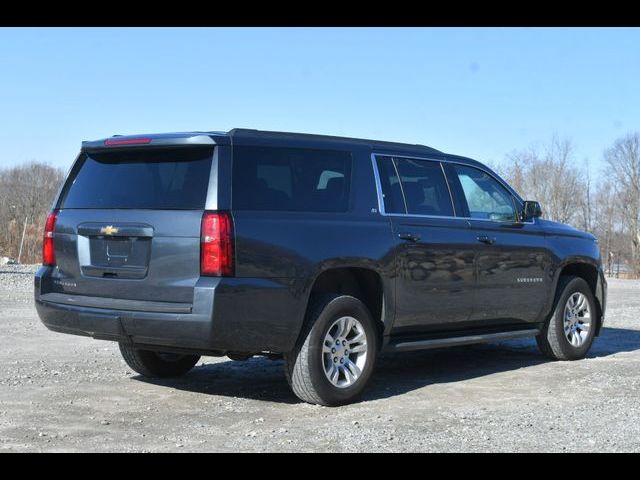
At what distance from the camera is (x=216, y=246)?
19.7 ft

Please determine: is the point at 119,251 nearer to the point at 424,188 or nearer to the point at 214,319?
the point at 214,319

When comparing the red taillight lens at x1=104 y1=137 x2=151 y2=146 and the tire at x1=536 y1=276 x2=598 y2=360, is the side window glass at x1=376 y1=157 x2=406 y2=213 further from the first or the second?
the tire at x1=536 y1=276 x2=598 y2=360

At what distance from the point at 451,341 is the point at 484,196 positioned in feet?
5.11

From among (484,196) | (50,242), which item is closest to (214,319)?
(50,242)

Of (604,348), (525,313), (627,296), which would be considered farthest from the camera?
(627,296)

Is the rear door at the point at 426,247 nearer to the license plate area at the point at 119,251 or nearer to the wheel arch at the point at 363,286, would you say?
the wheel arch at the point at 363,286

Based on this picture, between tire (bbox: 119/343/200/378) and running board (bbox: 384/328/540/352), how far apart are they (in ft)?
6.51

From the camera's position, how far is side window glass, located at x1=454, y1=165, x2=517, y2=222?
826 centimetres

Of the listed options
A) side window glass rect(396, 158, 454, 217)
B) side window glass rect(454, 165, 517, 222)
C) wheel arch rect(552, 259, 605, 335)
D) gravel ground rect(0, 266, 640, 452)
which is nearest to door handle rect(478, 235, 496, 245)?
side window glass rect(454, 165, 517, 222)

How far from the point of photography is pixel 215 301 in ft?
19.6
